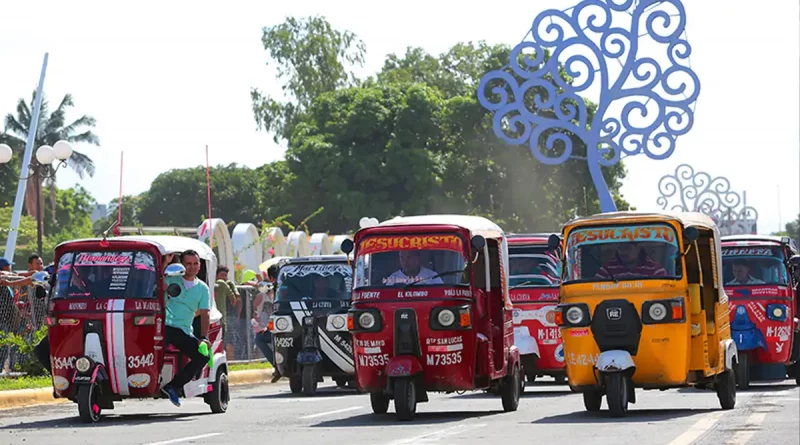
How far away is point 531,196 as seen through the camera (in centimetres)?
6969

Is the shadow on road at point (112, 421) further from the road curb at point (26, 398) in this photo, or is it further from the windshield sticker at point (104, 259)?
the road curb at point (26, 398)

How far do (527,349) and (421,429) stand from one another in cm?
840

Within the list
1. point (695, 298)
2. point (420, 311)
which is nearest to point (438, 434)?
point (420, 311)

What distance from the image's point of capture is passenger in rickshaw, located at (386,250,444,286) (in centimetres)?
1761

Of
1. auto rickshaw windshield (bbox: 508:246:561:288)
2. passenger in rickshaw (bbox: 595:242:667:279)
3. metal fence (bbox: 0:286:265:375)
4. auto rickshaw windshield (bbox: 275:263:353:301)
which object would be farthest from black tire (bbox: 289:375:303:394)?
passenger in rickshaw (bbox: 595:242:667:279)

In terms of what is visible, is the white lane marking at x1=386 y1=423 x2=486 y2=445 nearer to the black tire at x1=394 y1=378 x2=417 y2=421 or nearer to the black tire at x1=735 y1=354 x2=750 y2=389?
the black tire at x1=394 y1=378 x2=417 y2=421

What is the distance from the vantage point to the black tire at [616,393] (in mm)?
17078

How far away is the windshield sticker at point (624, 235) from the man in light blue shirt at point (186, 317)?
4.42 m

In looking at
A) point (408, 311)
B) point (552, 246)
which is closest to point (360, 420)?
point (408, 311)

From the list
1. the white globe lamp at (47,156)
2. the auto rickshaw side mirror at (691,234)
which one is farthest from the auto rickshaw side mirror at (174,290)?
the white globe lamp at (47,156)

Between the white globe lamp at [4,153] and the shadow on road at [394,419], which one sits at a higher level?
the white globe lamp at [4,153]

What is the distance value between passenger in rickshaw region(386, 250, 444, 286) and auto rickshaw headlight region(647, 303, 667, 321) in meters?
2.39

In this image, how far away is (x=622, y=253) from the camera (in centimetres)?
1788

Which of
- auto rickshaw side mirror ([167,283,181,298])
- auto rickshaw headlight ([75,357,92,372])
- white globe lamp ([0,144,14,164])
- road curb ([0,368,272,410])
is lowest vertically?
road curb ([0,368,272,410])
